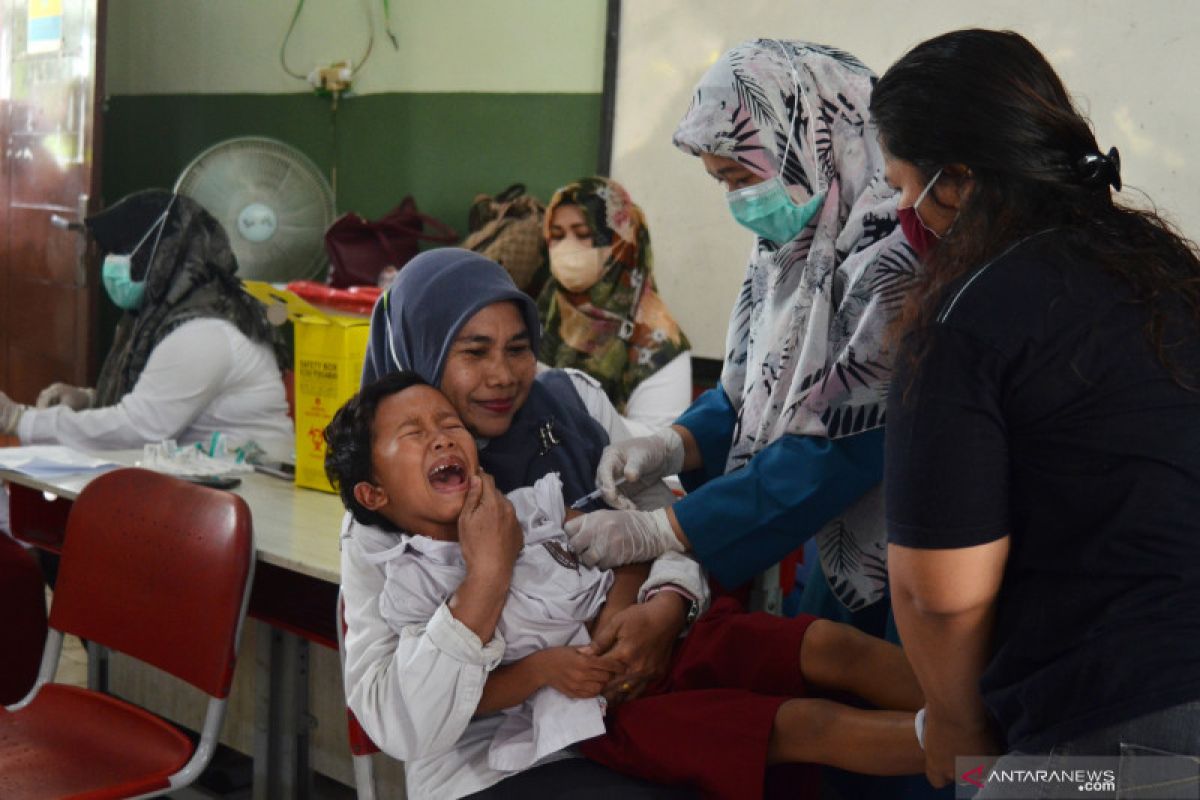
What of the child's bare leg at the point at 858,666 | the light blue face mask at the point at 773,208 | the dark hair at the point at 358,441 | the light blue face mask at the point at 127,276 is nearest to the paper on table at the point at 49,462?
the light blue face mask at the point at 127,276

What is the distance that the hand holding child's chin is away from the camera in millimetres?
1660

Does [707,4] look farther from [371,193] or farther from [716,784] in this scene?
[716,784]

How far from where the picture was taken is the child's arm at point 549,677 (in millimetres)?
1616

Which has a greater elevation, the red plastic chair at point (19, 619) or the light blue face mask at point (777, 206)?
the light blue face mask at point (777, 206)

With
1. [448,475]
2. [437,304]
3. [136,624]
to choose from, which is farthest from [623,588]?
[136,624]

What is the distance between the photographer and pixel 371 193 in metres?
5.48

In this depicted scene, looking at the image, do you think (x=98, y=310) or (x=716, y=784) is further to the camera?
(x=98, y=310)

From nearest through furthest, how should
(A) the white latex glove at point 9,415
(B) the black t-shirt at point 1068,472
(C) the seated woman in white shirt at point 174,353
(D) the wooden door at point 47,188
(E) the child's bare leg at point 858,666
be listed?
1. (B) the black t-shirt at point 1068,472
2. (E) the child's bare leg at point 858,666
3. (C) the seated woman in white shirt at point 174,353
4. (A) the white latex glove at point 9,415
5. (D) the wooden door at point 47,188

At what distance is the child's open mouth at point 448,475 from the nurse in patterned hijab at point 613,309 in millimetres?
1827

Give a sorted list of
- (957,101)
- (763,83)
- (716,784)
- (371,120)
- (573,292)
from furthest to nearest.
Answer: (371,120) < (573,292) < (763,83) < (716,784) < (957,101)

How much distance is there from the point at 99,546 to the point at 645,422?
5.39 feet

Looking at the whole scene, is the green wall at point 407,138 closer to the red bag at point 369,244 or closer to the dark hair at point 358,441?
the red bag at point 369,244

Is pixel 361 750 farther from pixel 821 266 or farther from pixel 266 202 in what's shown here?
pixel 266 202

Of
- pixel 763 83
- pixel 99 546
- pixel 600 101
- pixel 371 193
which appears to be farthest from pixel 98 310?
pixel 763 83
